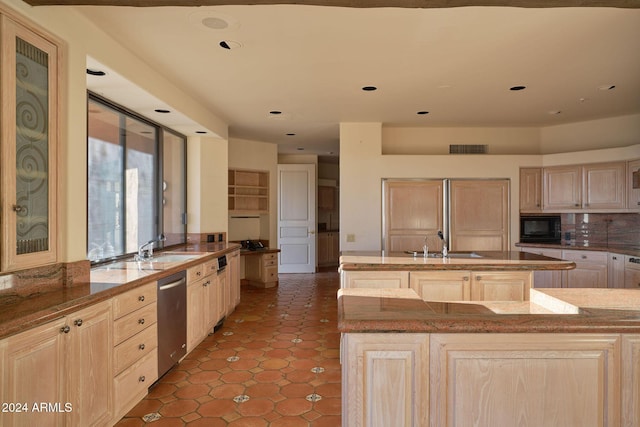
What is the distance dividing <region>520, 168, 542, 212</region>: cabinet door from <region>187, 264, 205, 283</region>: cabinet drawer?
4546 millimetres

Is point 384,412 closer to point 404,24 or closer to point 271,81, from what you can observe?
point 404,24

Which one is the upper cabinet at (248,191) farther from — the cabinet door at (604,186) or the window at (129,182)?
the cabinet door at (604,186)

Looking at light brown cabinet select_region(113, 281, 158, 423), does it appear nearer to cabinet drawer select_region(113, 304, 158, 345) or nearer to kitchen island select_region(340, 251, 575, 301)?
cabinet drawer select_region(113, 304, 158, 345)

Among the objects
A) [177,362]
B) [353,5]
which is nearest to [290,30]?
[353,5]

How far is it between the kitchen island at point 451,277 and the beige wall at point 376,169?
212 cm

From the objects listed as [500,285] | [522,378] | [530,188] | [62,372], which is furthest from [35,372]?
[530,188]

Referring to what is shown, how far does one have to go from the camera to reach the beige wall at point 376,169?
5.61 metres

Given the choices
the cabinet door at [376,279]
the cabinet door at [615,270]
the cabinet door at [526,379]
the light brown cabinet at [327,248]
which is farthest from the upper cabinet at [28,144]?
the light brown cabinet at [327,248]

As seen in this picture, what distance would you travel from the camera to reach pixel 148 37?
2.84 meters

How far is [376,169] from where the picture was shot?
5.61 meters

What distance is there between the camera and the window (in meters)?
3.24

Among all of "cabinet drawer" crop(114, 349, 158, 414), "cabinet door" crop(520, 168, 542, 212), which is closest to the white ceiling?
"cabinet door" crop(520, 168, 542, 212)

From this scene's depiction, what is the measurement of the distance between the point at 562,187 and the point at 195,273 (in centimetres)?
506

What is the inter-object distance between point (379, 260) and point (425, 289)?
0.49 metres
